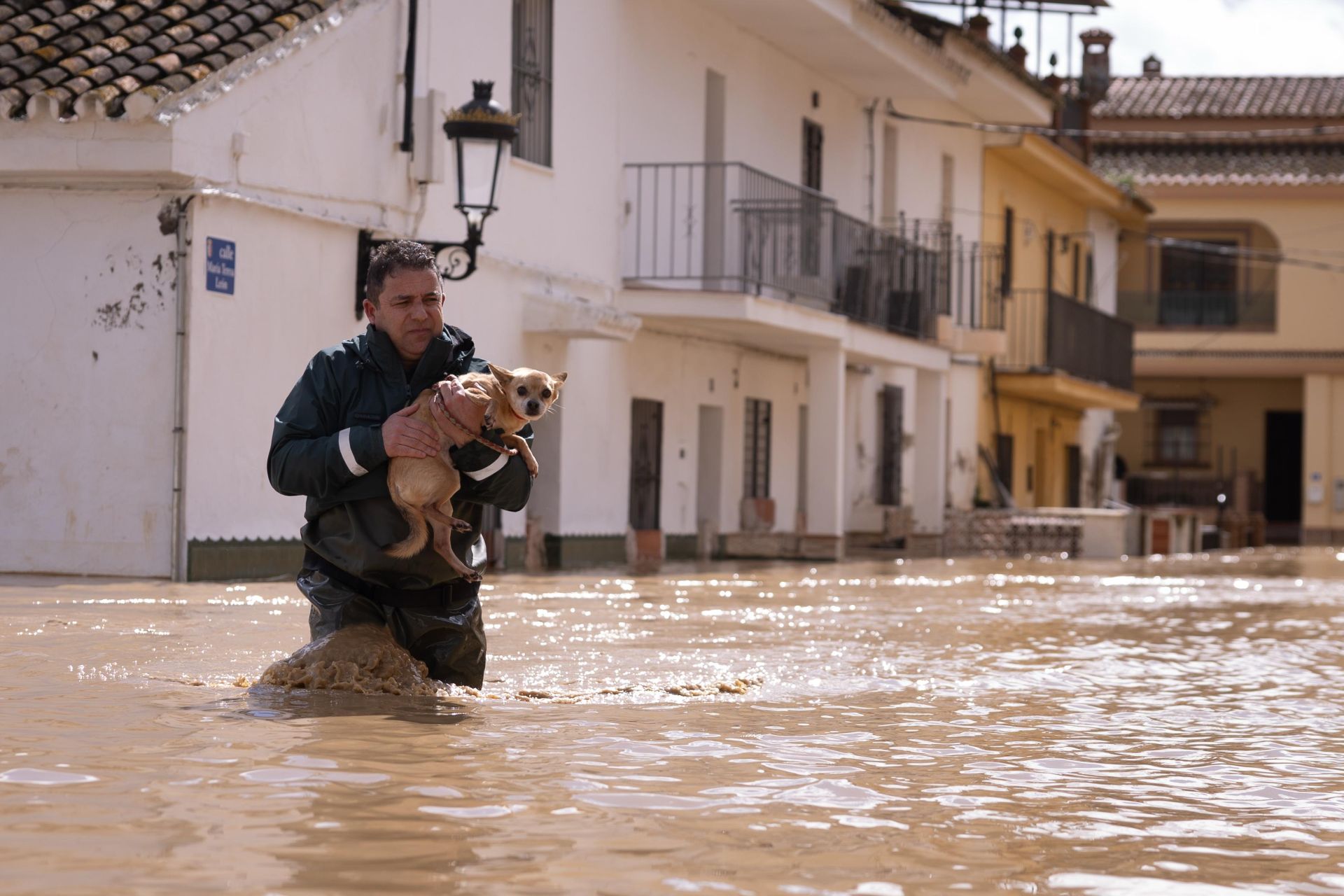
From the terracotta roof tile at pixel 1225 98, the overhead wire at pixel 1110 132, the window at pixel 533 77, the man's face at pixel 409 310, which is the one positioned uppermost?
the terracotta roof tile at pixel 1225 98

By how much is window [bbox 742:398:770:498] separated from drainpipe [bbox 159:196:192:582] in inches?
422

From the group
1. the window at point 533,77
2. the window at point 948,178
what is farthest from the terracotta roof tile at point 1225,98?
the window at point 533,77

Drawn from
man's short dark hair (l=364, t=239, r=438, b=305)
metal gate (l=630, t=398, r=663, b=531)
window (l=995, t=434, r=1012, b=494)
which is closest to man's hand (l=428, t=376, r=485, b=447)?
man's short dark hair (l=364, t=239, r=438, b=305)

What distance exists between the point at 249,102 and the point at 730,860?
9.60 metres

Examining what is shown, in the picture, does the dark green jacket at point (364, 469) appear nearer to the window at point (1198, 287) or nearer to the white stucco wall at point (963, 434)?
the white stucco wall at point (963, 434)

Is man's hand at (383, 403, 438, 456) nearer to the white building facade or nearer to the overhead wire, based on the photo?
the white building facade

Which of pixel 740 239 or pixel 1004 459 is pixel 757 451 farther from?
pixel 1004 459

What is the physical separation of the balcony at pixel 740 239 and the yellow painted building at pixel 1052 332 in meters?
5.86

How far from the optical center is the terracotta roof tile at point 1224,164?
4138 cm

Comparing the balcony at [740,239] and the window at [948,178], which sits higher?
the window at [948,178]

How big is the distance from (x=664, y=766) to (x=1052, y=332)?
26.9 m

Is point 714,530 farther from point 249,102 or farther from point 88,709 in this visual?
point 88,709

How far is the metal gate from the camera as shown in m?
19.9

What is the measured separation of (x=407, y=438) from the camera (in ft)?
19.4
